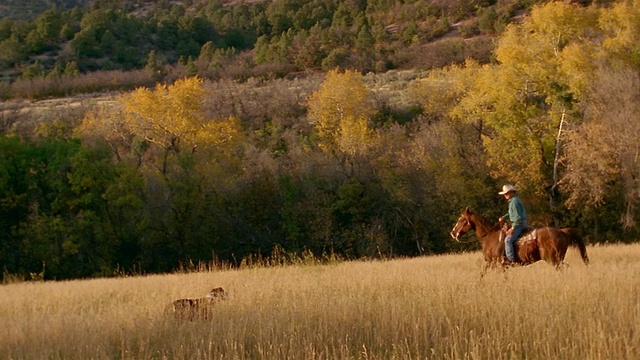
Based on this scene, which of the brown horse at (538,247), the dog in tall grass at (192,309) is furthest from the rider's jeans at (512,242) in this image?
the dog in tall grass at (192,309)

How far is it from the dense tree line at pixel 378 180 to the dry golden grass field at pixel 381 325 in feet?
68.8

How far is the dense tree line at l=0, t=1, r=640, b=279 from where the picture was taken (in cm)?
3334

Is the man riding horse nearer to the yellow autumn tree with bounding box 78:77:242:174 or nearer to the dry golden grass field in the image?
the dry golden grass field

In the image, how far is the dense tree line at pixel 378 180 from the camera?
109 feet

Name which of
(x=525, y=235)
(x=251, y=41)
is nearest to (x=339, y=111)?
(x=525, y=235)

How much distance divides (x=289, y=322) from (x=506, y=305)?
2.64 m

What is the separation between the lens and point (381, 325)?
291 inches

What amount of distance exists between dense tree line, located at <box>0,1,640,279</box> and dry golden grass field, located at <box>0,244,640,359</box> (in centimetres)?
2098

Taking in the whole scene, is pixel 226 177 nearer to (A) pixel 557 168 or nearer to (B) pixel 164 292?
(A) pixel 557 168

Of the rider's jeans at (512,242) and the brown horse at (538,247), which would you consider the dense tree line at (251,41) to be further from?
the rider's jeans at (512,242)

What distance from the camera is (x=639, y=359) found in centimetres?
549

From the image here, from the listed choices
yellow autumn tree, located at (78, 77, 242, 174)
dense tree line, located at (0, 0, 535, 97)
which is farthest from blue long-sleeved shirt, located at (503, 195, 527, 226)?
dense tree line, located at (0, 0, 535, 97)

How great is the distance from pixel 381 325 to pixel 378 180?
32.6 meters

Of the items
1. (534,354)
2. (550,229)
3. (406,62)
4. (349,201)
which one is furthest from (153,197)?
(406,62)
